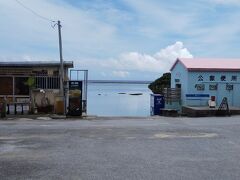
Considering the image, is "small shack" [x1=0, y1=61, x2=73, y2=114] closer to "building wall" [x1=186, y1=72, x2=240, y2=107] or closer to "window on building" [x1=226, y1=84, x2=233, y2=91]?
"building wall" [x1=186, y1=72, x2=240, y2=107]

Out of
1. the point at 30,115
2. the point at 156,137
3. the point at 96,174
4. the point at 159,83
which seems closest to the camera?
the point at 96,174

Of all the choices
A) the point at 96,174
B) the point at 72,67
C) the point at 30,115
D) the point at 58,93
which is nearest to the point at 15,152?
the point at 96,174

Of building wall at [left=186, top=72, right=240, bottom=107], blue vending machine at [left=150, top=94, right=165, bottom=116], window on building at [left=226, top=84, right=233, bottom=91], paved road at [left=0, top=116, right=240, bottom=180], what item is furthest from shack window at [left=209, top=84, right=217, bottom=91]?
paved road at [left=0, top=116, right=240, bottom=180]

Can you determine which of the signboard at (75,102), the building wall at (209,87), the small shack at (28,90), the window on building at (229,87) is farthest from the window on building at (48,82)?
the window on building at (229,87)

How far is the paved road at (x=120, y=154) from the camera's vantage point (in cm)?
966

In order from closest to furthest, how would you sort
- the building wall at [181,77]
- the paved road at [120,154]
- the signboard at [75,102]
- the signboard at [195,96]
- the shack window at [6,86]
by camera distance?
1. the paved road at [120,154]
2. the signboard at [75,102]
3. the shack window at [6,86]
4. the signboard at [195,96]
5. the building wall at [181,77]

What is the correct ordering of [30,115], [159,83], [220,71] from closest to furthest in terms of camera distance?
[30,115] → [220,71] → [159,83]

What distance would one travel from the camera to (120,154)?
39.1ft

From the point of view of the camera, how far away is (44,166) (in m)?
10.4

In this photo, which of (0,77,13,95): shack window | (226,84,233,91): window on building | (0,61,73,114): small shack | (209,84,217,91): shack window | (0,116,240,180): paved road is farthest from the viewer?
(226,84,233,91): window on building

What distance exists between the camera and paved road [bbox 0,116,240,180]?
9664 millimetres

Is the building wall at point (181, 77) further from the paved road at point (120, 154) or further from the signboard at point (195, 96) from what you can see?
the paved road at point (120, 154)

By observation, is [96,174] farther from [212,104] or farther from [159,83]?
[159,83]

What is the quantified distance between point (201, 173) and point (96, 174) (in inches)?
79.2
